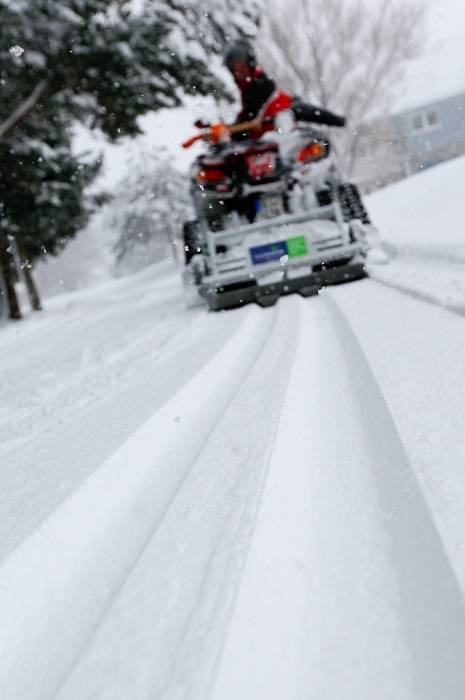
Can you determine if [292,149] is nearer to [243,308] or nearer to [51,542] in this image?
[243,308]

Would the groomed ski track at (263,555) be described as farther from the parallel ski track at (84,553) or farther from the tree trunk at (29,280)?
the tree trunk at (29,280)

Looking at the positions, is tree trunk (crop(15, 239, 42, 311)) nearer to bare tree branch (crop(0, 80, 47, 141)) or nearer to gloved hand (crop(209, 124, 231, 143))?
bare tree branch (crop(0, 80, 47, 141))

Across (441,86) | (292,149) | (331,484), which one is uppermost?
(441,86)

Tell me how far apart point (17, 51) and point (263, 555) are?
8987mm

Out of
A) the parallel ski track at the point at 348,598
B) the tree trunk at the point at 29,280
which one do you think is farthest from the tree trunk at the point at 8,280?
the parallel ski track at the point at 348,598

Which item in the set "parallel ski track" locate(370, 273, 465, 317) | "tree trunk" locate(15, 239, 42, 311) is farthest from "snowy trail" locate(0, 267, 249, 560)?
"tree trunk" locate(15, 239, 42, 311)

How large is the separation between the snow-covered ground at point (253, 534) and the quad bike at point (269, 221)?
3063 mm

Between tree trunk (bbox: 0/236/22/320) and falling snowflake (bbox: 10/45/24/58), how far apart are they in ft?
26.1

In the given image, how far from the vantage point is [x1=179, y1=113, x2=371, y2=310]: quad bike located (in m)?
5.73

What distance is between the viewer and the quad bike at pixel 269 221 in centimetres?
573

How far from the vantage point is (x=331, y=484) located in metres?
1.30

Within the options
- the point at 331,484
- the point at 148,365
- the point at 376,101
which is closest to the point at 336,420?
the point at 331,484

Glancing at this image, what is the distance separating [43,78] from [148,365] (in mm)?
6963

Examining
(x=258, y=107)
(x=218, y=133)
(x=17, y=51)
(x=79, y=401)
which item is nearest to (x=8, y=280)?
(x=17, y=51)
